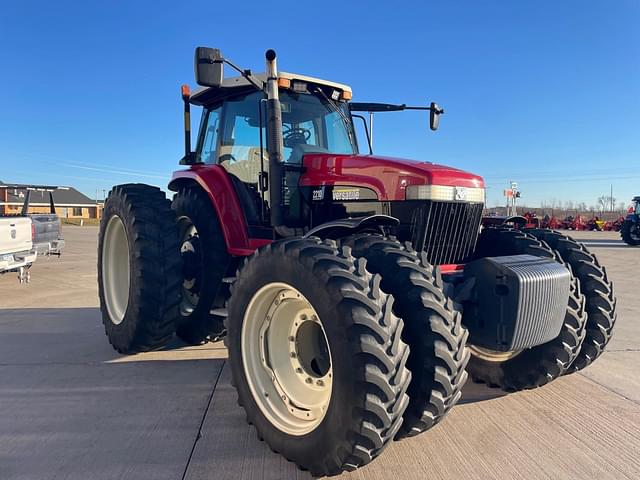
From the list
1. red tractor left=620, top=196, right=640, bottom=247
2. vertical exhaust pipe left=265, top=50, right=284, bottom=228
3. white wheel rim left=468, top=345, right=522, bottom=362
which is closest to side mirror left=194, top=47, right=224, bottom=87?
vertical exhaust pipe left=265, top=50, right=284, bottom=228

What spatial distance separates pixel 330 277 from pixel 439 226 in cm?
134

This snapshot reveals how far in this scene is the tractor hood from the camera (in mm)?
3289

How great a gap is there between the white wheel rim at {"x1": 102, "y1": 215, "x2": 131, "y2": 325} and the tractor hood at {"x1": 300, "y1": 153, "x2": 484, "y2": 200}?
8.08ft

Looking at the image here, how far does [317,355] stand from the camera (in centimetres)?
288

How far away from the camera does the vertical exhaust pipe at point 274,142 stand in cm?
338

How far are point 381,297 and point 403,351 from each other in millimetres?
282

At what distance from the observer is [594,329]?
11.6ft

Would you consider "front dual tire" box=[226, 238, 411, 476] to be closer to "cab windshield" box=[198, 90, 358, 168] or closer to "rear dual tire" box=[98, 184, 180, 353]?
"rear dual tire" box=[98, 184, 180, 353]

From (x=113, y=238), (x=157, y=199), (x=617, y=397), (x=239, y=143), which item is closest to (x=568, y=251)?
(x=617, y=397)

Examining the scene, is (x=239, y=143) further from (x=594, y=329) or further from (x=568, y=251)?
Result: (x=594, y=329)

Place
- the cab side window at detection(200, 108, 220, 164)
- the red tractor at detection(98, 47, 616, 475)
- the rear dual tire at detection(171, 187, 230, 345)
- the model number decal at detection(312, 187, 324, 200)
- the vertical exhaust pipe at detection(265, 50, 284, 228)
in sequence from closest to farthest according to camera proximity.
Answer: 1. the red tractor at detection(98, 47, 616, 475)
2. the vertical exhaust pipe at detection(265, 50, 284, 228)
3. the model number decal at detection(312, 187, 324, 200)
4. the rear dual tire at detection(171, 187, 230, 345)
5. the cab side window at detection(200, 108, 220, 164)

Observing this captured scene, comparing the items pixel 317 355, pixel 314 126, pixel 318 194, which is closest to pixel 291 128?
pixel 314 126

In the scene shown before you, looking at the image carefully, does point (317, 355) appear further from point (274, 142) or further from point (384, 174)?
point (274, 142)

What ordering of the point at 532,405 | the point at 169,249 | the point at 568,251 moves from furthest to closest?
the point at 169,249 → the point at 568,251 → the point at 532,405
